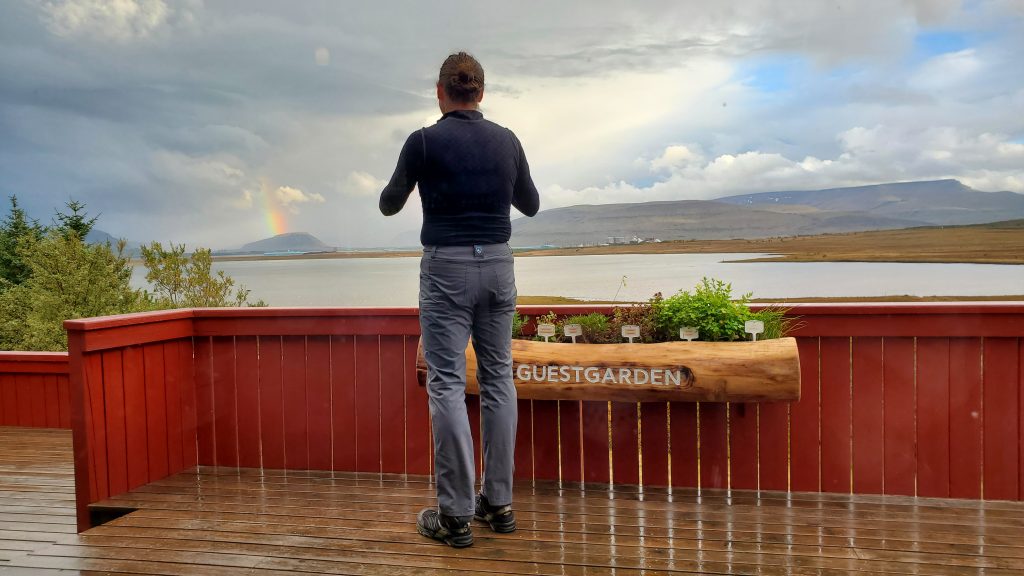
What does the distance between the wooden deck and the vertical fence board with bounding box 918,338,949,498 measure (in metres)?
0.10

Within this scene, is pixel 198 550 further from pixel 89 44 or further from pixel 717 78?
pixel 89 44

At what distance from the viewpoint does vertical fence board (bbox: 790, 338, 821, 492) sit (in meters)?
3.02

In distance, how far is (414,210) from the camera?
2.48 m

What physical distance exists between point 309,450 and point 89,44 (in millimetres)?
105518

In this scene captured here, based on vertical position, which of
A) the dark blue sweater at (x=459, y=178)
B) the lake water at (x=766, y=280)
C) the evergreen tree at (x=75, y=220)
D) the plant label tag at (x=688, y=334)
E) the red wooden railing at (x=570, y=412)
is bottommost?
the lake water at (x=766, y=280)

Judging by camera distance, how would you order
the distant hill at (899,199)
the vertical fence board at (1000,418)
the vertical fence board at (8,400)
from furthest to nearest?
the distant hill at (899,199), the vertical fence board at (8,400), the vertical fence board at (1000,418)

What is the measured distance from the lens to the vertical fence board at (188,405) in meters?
3.51

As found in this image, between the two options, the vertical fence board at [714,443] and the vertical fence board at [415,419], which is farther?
the vertical fence board at [415,419]

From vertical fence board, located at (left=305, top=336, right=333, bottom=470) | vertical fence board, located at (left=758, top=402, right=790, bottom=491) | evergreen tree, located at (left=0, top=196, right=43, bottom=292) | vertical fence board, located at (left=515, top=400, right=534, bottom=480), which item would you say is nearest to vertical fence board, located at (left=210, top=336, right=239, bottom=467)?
vertical fence board, located at (left=305, top=336, right=333, bottom=470)

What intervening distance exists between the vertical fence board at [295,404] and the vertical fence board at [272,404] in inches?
1.0

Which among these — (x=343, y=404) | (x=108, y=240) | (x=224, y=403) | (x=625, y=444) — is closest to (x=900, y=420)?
(x=625, y=444)

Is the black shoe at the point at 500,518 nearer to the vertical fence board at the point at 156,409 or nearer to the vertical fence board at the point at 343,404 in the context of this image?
the vertical fence board at the point at 343,404

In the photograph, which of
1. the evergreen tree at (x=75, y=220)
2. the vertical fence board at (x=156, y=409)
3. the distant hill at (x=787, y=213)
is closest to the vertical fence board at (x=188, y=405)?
the vertical fence board at (x=156, y=409)

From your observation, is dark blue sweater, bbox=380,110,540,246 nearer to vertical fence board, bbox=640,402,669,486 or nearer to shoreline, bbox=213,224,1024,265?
vertical fence board, bbox=640,402,669,486
